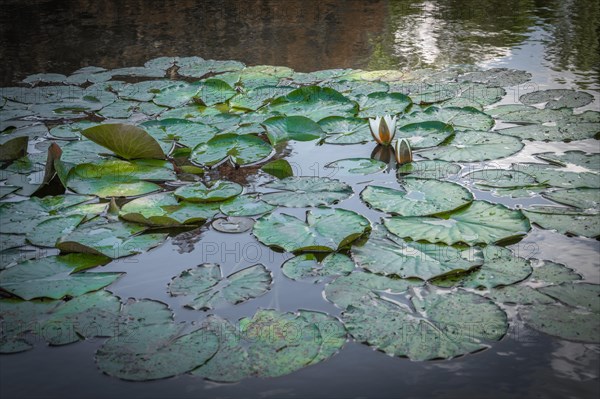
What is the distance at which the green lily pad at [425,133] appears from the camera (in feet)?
8.95

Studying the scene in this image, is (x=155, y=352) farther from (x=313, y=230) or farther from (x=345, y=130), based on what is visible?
(x=345, y=130)

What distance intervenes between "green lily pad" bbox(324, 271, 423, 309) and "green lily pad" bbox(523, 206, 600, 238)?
56 centimetres

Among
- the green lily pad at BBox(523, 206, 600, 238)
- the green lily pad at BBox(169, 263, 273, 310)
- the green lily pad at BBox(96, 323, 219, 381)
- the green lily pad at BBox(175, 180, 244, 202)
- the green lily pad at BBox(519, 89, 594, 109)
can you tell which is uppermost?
the green lily pad at BBox(519, 89, 594, 109)

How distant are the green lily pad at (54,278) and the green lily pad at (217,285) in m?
0.23

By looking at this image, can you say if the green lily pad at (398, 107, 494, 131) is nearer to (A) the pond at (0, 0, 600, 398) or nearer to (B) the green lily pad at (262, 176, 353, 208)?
(A) the pond at (0, 0, 600, 398)

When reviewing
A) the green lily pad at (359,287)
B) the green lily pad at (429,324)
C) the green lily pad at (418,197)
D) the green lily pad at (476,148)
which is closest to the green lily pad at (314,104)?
the green lily pad at (476,148)

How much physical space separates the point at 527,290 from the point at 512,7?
4211 millimetres

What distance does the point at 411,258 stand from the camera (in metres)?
1.86

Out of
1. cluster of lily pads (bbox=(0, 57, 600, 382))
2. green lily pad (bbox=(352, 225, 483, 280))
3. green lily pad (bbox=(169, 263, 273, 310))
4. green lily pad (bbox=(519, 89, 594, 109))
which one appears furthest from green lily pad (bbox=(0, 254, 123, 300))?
green lily pad (bbox=(519, 89, 594, 109))

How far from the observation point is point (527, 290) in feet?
5.62

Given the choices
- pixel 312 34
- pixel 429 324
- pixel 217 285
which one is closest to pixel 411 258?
pixel 429 324

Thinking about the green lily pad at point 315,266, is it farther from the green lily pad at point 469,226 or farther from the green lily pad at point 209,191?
the green lily pad at point 209,191

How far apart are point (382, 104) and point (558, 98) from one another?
0.86 meters

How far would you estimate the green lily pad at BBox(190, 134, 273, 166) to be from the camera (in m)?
2.66
